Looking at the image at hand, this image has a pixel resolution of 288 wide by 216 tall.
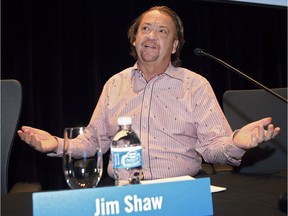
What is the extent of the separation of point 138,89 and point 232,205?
89 cm

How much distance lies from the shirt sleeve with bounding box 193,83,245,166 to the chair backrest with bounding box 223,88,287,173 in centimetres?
8

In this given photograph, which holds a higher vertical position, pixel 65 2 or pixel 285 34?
pixel 65 2

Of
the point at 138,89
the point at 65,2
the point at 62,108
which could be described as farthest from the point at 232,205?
the point at 65,2

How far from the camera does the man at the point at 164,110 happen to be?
4.58 ft

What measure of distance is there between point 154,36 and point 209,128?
49 cm

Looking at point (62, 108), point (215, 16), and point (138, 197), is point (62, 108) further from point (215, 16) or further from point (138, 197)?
point (138, 197)

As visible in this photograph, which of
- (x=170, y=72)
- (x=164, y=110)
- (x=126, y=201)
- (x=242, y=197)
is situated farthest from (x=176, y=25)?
(x=126, y=201)

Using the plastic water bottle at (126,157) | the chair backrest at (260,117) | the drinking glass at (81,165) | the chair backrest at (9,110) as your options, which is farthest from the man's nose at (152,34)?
the drinking glass at (81,165)

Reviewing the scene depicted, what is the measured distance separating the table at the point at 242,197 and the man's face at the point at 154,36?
73 cm

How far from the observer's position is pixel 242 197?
80 cm

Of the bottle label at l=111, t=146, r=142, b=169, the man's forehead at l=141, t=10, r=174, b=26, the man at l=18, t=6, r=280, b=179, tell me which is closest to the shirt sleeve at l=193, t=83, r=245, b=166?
the man at l=18, t=6, r=280, b=179

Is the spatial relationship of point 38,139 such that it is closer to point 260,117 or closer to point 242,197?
point 242,197

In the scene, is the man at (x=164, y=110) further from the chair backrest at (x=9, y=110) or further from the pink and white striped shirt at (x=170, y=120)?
the chair backrest at (x=9, y=110)

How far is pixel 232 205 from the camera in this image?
736 millimetres
